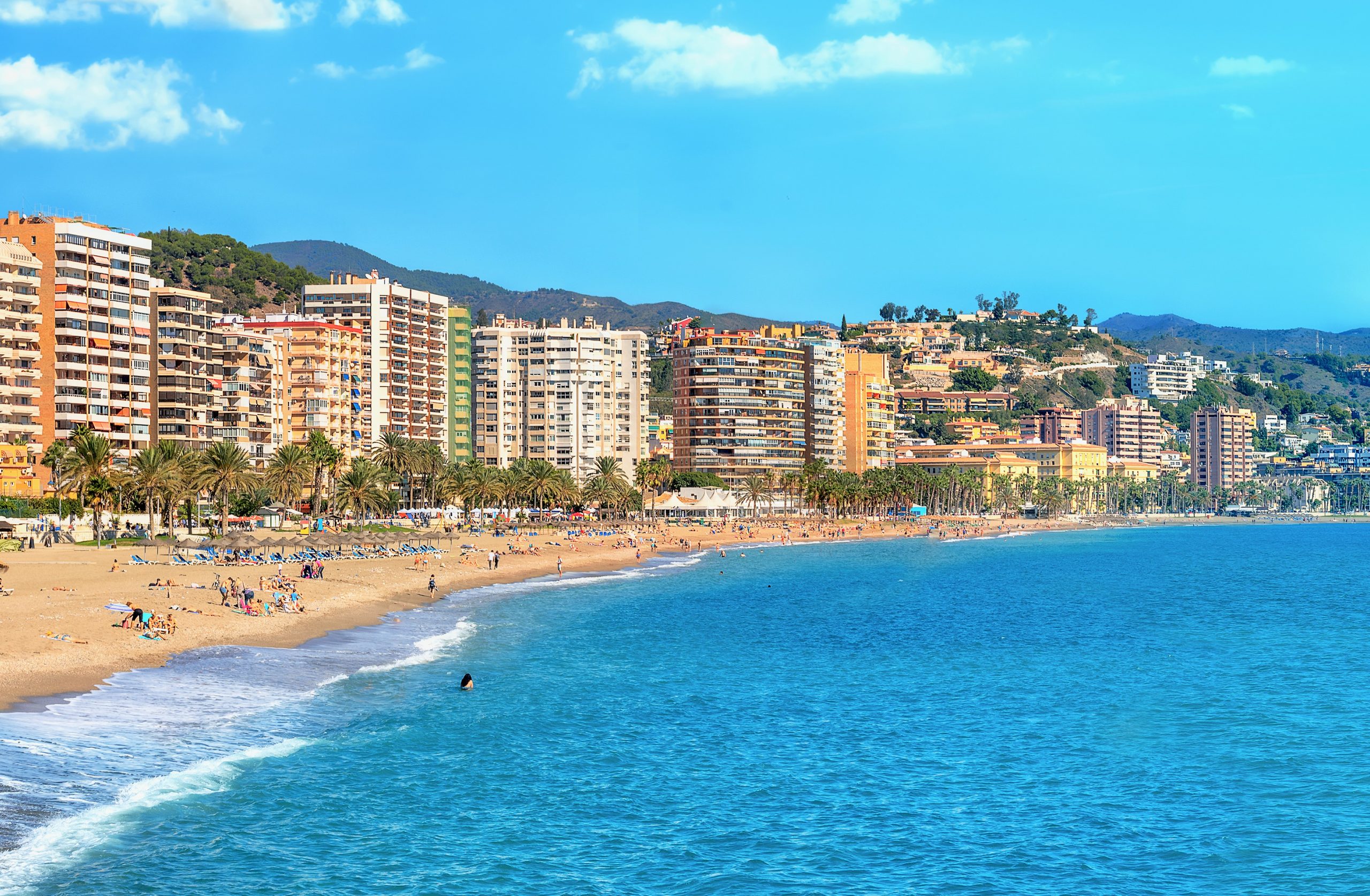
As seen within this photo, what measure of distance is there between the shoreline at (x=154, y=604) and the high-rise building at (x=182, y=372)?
122 feet

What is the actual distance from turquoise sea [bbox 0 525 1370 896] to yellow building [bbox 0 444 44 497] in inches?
2538

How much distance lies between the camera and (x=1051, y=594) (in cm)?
8994

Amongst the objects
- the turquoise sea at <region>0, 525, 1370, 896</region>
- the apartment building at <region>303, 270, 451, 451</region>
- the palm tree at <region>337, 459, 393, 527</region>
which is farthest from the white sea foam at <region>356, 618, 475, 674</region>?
the apartment building at <region>303, 270, 451, 451</region>

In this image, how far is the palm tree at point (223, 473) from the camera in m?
99.6

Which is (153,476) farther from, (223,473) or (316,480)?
(316,480)

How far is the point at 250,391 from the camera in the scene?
13850cm

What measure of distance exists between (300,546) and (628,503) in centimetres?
8138

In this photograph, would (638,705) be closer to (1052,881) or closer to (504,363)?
(1052,881)

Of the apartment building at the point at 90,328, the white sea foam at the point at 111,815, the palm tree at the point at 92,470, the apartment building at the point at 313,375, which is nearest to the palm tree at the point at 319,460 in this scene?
the apartment building at the point at 313,375

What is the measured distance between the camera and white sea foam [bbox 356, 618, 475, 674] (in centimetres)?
4591

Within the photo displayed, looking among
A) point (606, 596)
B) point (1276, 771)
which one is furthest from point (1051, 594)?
point (1276, 771)

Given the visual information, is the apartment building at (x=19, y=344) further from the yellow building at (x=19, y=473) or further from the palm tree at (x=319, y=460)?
the palm tree at (x=319, y=460)

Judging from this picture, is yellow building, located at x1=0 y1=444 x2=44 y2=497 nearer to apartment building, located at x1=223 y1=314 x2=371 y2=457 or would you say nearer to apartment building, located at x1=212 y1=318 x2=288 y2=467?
apartment building, located at x1=212 y1=318 x2=288 y2=467

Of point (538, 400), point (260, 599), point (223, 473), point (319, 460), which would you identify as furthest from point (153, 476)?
point (538, 400)
